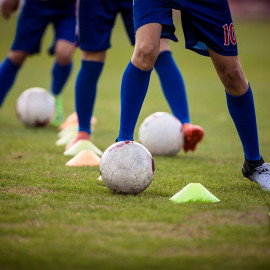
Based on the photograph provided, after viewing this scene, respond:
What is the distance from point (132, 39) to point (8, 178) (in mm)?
1821

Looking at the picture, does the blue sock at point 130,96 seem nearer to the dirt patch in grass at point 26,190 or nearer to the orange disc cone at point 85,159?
the dirt patch in grass at point 26,190

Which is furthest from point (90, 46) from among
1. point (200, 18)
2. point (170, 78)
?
point (200, 18)

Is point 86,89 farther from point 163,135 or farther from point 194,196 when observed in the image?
point 194,196

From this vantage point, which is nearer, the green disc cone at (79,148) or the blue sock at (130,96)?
the blue sock at (130,96)

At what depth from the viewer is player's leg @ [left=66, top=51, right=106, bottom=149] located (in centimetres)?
508

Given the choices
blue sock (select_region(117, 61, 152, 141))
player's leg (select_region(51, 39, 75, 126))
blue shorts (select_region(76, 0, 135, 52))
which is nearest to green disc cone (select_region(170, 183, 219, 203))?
blue sock (select_region(117, 61, 152, 141))

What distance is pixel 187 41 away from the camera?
364cm

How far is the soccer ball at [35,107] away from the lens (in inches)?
271

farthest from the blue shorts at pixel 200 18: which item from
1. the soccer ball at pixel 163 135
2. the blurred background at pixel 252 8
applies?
the blurred background at pixel 252 8

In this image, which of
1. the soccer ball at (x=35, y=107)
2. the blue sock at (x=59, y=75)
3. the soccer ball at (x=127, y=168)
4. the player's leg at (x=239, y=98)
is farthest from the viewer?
the blue sock at (x=59, y=75)

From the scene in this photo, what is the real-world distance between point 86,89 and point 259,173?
204cm

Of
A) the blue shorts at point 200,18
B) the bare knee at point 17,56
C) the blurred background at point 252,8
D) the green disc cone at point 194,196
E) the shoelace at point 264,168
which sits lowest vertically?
the blurred background at point 252,8

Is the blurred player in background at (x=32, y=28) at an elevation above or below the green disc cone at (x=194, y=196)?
above

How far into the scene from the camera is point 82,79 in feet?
16.9
